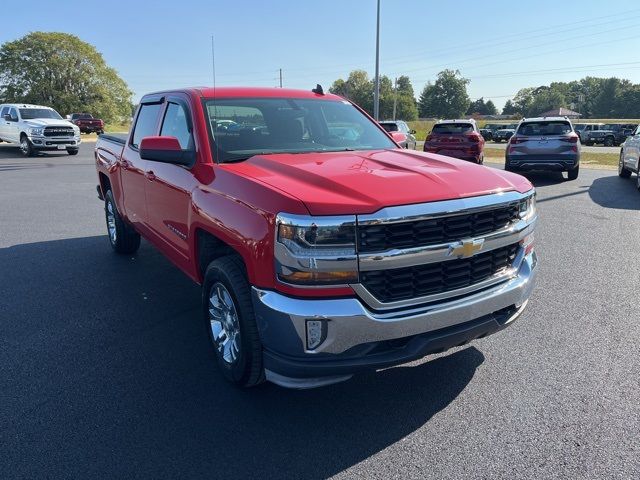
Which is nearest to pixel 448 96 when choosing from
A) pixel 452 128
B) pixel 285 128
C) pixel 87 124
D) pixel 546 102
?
pixel 546 102

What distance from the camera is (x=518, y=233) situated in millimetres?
3174

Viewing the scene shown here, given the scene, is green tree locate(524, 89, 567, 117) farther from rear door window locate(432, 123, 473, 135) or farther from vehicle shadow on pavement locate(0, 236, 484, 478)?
vehicle shadow on pavement locate(0, 236, 484, 478)

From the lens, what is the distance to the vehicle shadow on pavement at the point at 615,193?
9.87 m

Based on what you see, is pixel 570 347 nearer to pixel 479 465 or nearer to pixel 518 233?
pixel 518 233

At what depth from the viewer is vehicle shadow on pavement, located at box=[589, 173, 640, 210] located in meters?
9.87

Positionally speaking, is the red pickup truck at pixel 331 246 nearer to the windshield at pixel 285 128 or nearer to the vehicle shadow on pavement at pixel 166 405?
the windshield at pixel 285 128

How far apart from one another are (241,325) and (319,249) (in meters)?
0.77

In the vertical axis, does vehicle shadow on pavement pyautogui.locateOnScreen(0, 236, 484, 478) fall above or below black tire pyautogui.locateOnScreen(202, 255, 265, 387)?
below

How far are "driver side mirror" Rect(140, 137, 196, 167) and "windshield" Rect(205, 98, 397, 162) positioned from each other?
23cm

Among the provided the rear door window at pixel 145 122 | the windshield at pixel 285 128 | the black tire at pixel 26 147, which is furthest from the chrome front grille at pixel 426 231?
the black tire at pixel 26 147

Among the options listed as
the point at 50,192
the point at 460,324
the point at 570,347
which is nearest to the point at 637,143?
the point at 570,347

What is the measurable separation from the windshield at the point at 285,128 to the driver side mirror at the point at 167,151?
0.23m

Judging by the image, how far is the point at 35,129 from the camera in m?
21.0

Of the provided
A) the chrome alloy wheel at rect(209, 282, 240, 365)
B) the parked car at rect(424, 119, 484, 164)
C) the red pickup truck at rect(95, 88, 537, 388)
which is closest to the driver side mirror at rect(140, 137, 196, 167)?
the red pickup truck at rect(95, 88, 537, 388)
